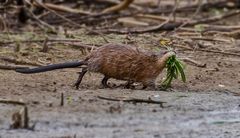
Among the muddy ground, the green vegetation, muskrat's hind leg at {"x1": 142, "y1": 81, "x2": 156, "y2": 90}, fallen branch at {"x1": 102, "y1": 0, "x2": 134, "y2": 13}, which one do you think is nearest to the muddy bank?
the muddy ground

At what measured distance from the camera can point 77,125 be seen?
562 centimetres

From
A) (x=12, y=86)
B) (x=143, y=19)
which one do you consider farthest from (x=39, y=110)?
(x=143, y=19)

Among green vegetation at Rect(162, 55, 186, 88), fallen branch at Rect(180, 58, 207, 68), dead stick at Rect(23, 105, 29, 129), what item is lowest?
dead stick at Rect(23, 105, 29, 129)

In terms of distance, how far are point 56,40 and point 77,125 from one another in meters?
3.74

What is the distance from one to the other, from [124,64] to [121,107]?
2.47ft

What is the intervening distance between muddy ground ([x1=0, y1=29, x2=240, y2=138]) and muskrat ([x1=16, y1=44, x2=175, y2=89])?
133 millimetres

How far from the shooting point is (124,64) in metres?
6.82

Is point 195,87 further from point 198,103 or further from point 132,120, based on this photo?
point 132,120

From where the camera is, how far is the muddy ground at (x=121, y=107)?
561 cm

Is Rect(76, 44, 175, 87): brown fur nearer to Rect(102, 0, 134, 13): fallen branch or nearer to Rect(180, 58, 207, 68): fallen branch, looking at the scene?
Rect(180, 58, 207, 68): fallen branch

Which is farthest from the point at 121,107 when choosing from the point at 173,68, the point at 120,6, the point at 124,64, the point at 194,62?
the point at 120,6

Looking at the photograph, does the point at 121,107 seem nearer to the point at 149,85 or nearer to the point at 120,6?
the point at 149,85

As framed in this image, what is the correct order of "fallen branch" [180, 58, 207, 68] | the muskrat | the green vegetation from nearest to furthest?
the muskrat → the green vegetation → "fallen branch" [180, 58, 207, 68]

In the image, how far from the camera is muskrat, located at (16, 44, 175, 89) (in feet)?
22.3
